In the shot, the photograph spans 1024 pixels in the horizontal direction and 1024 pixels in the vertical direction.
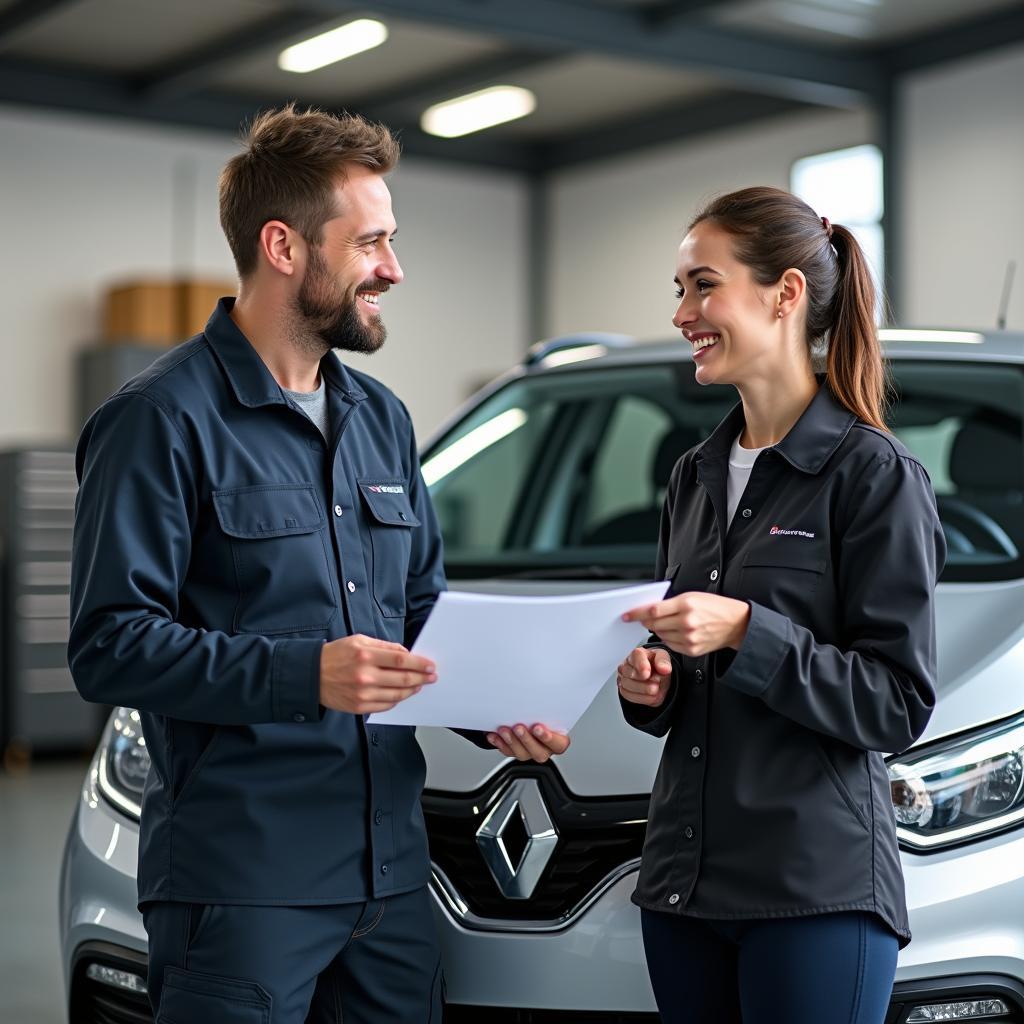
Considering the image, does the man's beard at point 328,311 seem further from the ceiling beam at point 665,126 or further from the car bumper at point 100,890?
the ceiling beam at point 665,126

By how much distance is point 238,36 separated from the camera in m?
9.12

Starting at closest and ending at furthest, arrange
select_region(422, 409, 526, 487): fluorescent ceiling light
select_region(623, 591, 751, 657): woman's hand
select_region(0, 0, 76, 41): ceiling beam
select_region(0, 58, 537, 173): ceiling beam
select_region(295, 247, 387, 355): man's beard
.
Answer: select_region(623, 591, 751, 657): woman's hand
select_region(295, 247, 387, 355): man's beard
select_region(422, 409, 526, 487): fluorescent ceiling light
select_region(0, 0, 76, 41): ceiling beam
select_region(0, 58, 537, 173): ceiling beam

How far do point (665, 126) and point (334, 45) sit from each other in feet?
8.94

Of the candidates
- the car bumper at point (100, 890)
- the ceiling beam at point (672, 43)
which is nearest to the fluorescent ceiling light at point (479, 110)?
the ceiling beam at point (672, 43)

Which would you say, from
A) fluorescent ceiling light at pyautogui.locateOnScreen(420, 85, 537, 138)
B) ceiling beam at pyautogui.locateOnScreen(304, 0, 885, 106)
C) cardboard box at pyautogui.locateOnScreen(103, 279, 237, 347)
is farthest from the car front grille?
fluorescent ceiling light at pyautogui.locateOnScreen(420, 85, 537, 138)

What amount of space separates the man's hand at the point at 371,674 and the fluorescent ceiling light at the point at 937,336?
1700mm

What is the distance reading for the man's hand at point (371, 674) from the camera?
4.99 feet

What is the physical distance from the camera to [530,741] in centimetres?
173

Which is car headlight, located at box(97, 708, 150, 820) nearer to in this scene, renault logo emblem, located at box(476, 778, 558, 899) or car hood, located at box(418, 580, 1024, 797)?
car hood, located at box(418, 580, 1024, 797)

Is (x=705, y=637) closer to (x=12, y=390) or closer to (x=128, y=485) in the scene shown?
(x=128, y=485)

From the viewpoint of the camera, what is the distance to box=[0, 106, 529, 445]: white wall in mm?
9422

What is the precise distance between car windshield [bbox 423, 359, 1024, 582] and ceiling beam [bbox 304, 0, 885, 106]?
4.32 m

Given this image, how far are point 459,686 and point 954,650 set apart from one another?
775 millimetres

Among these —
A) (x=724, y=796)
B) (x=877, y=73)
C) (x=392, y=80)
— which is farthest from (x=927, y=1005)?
(x=392, y=80)
